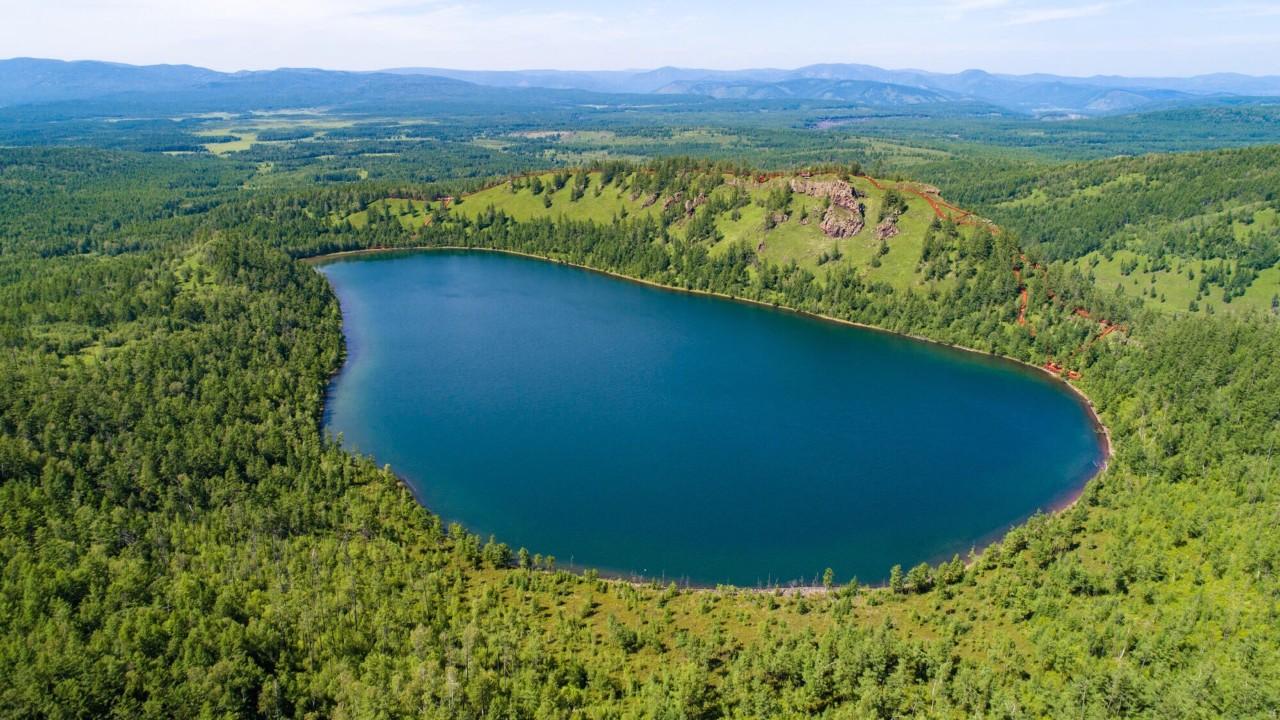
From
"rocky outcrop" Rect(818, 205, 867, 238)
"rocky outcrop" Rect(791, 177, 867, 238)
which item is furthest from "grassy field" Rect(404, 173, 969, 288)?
"rocky outcrop" Rect(791, 177, 867, 238)

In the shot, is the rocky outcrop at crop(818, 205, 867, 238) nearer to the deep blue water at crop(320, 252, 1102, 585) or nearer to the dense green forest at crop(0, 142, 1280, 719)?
the deep blue water at crop(320, 252, 1102, 585)

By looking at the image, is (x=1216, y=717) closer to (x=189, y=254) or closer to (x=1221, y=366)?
(x=1221, y=366)

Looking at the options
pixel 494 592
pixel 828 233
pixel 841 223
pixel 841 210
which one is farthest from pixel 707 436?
pixel 841 210

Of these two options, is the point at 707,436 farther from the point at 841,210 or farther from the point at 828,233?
the point at 841,210

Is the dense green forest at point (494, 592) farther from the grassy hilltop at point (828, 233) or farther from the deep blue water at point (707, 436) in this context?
the grassy hilltop at point (828, 233)

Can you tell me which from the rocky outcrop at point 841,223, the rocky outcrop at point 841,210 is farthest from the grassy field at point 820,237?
the rocky outcrop at point 841,210

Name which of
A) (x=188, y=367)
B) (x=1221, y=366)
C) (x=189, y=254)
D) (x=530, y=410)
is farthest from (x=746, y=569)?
(x=189, y=254)
